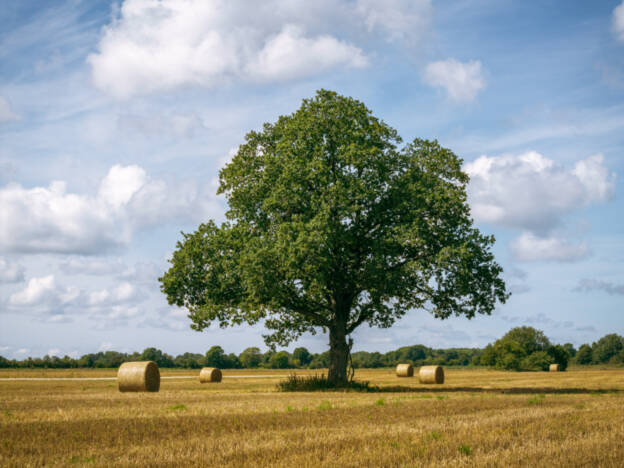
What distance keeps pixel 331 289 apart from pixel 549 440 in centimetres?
2139

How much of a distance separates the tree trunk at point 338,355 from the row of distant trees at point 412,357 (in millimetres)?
55084

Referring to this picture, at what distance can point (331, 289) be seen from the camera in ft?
108

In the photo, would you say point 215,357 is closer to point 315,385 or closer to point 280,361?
point 280,361

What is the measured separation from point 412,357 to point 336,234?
12820 cm

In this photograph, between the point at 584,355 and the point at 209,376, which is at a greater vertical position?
the point at 209,376

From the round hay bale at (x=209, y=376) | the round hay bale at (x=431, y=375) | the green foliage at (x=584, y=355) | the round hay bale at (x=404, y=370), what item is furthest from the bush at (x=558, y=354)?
the round hay bale at (x=209, y=376)

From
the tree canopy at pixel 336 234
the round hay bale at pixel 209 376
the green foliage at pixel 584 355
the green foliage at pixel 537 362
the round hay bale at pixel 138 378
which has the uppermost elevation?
the tree canopy at pixel 336 234

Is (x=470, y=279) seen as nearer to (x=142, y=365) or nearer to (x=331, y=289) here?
(x=331, y=289)

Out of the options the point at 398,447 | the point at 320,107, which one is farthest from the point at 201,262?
the point at 398,447

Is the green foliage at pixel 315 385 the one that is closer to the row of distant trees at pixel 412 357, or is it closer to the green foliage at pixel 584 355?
the row of distant trees at pixel 412 357

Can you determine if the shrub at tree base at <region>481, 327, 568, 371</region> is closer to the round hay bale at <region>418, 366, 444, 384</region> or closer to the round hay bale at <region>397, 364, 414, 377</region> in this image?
the round hay bale at <region>397, 364, 414, 377</region>

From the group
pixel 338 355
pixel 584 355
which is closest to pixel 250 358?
Result: pixel 584 355

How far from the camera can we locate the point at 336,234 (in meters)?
29.3

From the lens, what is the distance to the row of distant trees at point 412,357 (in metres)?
94.6
